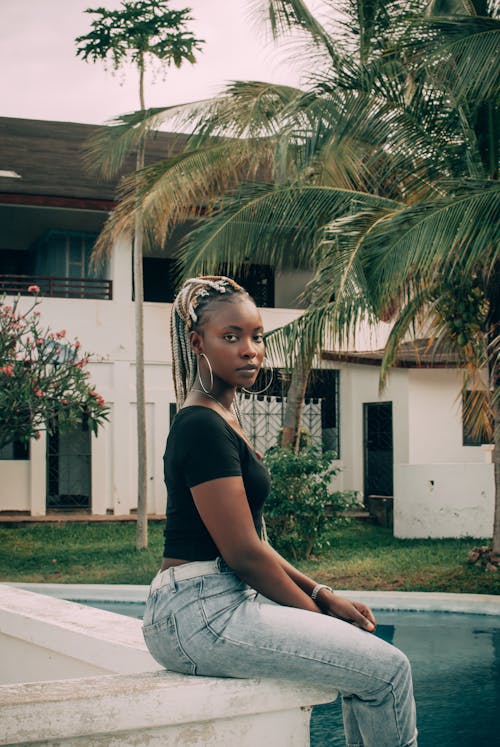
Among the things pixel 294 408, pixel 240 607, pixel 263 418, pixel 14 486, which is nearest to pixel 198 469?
pixel 240 607

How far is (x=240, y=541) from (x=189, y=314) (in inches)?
28.5

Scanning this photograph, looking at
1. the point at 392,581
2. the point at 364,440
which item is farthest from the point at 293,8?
the point at 364,440

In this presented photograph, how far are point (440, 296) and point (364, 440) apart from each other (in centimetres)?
815

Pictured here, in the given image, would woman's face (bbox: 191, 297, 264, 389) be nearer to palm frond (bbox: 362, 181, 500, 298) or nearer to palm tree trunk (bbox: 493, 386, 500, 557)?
palm frond (bbox: 362, 181, 500, 298)

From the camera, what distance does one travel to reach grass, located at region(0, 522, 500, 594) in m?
10.5

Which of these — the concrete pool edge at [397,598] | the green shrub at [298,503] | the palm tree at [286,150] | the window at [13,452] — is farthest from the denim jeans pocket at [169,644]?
the window at [13,452]

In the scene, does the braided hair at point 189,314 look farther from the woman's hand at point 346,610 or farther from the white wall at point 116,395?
the white wall at point 116,395

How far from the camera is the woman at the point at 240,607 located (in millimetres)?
2523

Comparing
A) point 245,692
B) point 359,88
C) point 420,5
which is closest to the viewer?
point 245,692

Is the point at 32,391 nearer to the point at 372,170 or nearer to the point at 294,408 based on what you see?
the point at 294,408

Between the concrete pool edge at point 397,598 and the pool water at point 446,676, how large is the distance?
3.8 inches

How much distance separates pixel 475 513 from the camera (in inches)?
559

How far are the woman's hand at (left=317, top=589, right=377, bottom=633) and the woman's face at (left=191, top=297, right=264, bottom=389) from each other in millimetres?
683

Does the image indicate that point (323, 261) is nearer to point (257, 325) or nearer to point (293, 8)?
point (293, 8)
